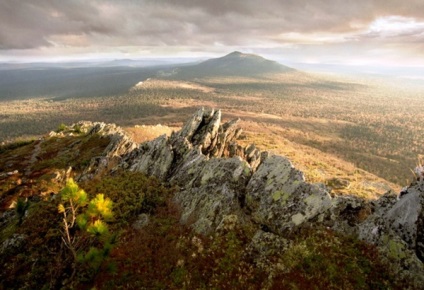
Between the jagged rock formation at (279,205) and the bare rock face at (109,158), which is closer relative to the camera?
the jagged rock formation at (279,205)

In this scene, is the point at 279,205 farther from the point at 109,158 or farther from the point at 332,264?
the point at 109,158

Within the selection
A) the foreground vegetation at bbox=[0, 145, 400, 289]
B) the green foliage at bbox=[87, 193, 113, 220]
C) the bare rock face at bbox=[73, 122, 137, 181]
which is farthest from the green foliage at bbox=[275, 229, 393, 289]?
the bare rock face at bbox=[73, 122, 137, 181]

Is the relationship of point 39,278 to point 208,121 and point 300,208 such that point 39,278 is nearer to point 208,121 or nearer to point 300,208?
point 300,208

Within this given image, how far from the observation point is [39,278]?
15477 mm

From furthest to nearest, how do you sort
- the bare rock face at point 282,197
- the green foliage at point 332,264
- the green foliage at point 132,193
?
the green foliage at point 132,193 → the bare rock face at point 282,197 → the green foliage at point 332,264

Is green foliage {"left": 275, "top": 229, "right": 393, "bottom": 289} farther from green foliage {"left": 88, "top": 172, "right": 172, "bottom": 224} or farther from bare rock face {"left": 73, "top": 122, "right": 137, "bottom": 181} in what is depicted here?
bare rock face {"left": 73, "top": 122, "right": 137, "bottom": 181}

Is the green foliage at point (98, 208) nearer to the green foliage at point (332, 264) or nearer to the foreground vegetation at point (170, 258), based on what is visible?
the foreground vegetation at point (170, 258)

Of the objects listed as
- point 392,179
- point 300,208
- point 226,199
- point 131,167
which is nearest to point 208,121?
point 131,167

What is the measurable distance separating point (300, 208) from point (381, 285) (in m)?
5.52

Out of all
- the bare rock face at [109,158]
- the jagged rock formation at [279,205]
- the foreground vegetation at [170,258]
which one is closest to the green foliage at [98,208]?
the foreground vegetation at [170,258]

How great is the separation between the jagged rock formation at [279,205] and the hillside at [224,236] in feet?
0.22

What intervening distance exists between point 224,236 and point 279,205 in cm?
401

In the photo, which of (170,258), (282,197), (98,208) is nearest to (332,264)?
(282,197)

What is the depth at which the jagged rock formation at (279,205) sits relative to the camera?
48.0ft
